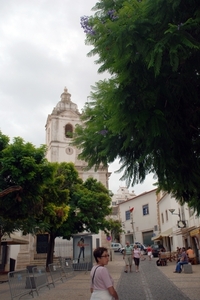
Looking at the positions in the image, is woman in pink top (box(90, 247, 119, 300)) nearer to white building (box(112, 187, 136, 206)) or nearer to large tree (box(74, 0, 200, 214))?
large tree (box(74, 0, 200, 214))

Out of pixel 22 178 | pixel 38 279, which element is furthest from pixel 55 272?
pixel 22 178

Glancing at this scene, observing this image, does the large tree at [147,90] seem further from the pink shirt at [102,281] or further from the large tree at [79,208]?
the large tree at [79,208]

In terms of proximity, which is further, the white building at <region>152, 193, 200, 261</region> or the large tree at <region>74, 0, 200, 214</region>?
the white building at <region>152, 193, 200, 261</region>

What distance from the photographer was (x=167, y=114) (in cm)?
588

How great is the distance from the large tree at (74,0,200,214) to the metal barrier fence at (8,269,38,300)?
4.65 m

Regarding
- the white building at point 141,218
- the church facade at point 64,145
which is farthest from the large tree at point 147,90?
the white building at point 141,218

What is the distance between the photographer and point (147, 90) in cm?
524

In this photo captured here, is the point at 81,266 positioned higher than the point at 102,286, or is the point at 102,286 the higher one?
the point at 102,286

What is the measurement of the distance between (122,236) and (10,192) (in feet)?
175

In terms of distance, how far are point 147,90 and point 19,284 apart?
764 centimetres

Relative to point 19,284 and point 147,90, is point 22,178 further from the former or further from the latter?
point 147,90

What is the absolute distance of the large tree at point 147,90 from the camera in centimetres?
455

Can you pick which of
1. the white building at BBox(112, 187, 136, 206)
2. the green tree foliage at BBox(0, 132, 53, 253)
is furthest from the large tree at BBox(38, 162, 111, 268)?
the white building at BBox(112, 187, 136, 206)

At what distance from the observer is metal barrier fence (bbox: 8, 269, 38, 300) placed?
9516 mm
